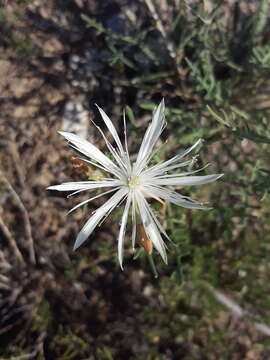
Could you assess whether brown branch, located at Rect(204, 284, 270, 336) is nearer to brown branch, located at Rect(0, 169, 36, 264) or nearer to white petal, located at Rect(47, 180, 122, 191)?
brown branch, located at Rect(0, 169, 36, 264)

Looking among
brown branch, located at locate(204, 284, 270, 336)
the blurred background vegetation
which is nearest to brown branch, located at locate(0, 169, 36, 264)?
the blurred background vegetation

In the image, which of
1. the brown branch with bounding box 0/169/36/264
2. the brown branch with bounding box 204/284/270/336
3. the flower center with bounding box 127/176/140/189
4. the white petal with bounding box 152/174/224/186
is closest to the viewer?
the white petal with bounding box 152/174/224/186

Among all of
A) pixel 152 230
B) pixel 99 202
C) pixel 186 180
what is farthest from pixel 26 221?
pixel 186 180

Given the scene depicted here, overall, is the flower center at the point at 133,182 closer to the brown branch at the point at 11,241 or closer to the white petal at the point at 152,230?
the white petal at the point at 152,230

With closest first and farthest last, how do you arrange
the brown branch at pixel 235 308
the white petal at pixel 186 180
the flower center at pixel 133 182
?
the white petal at pixel 186 180, the flower center at pixel 133 182, the brown branch at pixel 235 308

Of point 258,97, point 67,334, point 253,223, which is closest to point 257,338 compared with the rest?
point 253,223

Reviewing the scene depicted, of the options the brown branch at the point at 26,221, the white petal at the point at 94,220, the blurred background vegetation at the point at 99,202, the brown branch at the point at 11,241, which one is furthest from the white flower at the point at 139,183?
the brown branch at the point at 11,241

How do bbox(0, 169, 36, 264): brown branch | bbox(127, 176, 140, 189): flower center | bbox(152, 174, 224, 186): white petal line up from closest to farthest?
bbox(152, 174, 224, 186): white petal → bbox(127, 176, 140, 189): flower center → bbox(0, 169, 36, 264): brown branch
